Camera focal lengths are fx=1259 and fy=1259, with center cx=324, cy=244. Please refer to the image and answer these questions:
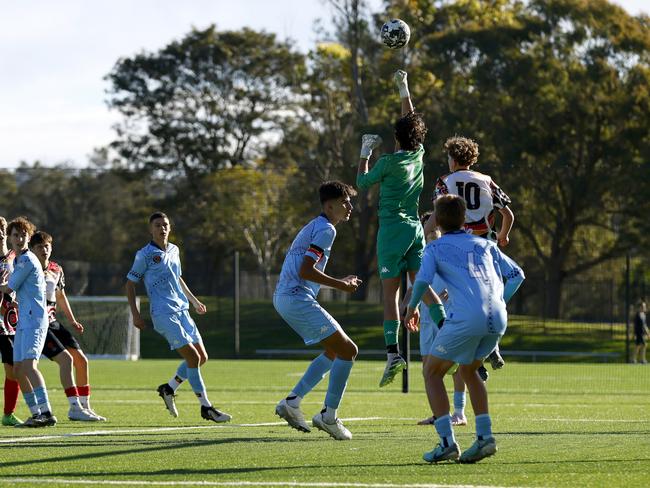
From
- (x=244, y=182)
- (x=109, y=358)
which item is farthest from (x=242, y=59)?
(x=109, y=358)

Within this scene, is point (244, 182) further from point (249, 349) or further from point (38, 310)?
point (38, 310)

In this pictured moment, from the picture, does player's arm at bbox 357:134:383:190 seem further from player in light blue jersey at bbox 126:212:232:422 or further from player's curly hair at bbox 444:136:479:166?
player in light blue jersey at bbox 126:212:232:422

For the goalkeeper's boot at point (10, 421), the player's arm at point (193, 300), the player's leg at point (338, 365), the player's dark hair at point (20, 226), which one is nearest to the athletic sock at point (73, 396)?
the goalkeeper's boot at point (10, 421)

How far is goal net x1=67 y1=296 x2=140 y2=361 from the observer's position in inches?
1336

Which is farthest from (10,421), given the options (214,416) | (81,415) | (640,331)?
(640,331)

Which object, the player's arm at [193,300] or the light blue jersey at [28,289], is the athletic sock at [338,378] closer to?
the player's arm at [193,300]

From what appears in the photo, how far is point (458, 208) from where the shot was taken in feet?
26.7

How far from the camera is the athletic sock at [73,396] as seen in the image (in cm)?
1266

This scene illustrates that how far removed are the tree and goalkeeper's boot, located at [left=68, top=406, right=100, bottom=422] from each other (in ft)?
163

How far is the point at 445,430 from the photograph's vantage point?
807cm

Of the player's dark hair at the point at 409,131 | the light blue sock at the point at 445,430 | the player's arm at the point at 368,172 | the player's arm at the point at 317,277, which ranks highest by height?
the player's dark hair at the point at 409,131

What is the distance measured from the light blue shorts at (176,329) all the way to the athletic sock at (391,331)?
84.9 inches

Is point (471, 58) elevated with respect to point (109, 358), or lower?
elevated

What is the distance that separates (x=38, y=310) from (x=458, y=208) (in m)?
5.12
